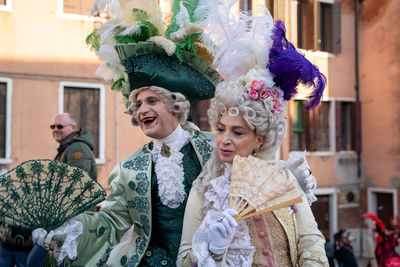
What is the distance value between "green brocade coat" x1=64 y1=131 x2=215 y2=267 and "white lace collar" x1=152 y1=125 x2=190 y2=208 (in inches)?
2.2

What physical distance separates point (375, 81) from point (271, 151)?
12176 mm

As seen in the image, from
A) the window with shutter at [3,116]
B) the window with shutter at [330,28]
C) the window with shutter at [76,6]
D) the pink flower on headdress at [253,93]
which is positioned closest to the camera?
the pink flower on headdress at [253,93]

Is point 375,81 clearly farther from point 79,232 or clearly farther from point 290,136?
point 79,232


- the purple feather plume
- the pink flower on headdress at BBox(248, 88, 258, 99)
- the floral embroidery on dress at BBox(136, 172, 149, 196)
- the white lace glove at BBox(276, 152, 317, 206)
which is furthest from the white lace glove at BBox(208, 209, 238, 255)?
the floral embroidery on dress at BBox(136, 172, 149, 196)

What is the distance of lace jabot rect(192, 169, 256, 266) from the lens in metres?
2.03

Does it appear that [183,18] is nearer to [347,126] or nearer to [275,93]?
[275,93]

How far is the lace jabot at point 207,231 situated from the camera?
2025mm

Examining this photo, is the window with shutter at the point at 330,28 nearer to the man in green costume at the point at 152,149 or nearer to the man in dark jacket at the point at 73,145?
the man in dark jacket at the point at 73,145

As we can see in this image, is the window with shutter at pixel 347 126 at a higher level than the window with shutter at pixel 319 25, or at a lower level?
lower

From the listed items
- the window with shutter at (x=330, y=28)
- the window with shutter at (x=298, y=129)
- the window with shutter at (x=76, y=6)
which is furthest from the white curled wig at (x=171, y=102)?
the window with shutter at (x=330, y=28)

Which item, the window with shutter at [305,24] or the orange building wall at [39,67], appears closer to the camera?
the orange building wall at [39,67]

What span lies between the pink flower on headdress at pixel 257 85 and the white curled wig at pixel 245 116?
0.04 metres

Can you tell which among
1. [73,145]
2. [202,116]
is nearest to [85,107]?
[202,116]

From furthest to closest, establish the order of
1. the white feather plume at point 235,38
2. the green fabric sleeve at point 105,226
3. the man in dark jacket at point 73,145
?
the man in dark jacket at point 73,145, the green fabric sleeve at point 105,226, the white feather plume at point 235,38
